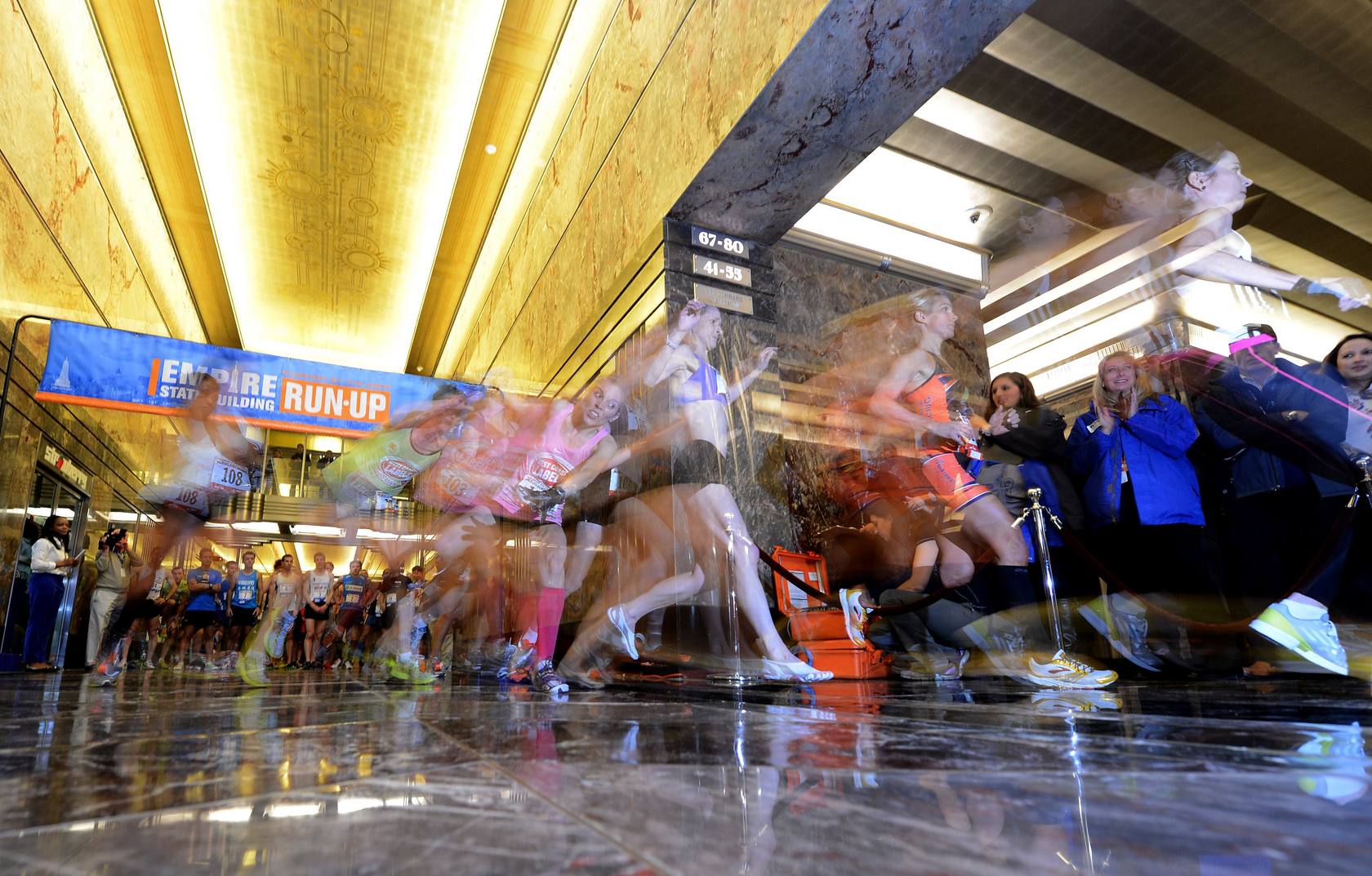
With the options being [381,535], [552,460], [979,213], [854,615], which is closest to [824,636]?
[854,615]

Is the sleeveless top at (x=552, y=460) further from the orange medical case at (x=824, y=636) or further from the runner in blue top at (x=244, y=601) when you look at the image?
the runner in blue top at (x=244, y=601)

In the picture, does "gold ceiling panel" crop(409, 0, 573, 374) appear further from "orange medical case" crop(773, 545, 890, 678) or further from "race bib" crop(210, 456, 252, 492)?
"orange medical case" crop(773, 545, 890, 678)

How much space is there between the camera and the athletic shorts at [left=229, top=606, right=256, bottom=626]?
877 centimetres

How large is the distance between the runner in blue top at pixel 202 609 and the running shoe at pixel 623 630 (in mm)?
6922

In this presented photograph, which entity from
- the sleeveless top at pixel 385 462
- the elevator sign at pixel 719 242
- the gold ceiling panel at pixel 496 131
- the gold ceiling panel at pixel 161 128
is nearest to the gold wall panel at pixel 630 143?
the elevator sign at pixel 719 242

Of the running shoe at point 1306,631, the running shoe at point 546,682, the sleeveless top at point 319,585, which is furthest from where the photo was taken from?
the sleeveless top at point 319,585

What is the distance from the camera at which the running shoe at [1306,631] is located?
7.97ft

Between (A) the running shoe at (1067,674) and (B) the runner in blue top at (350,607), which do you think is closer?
(A) the running shoe at (1067,674)

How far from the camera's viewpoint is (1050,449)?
11.2ft

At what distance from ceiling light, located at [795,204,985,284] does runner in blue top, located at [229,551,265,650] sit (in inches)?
297

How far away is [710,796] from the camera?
0.71 metres

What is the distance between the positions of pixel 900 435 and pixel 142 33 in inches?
288

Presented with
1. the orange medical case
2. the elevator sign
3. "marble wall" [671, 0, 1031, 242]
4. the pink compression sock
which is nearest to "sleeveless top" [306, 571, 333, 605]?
the pink compression sock

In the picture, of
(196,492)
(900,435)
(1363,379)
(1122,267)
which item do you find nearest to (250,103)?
(196,492)
